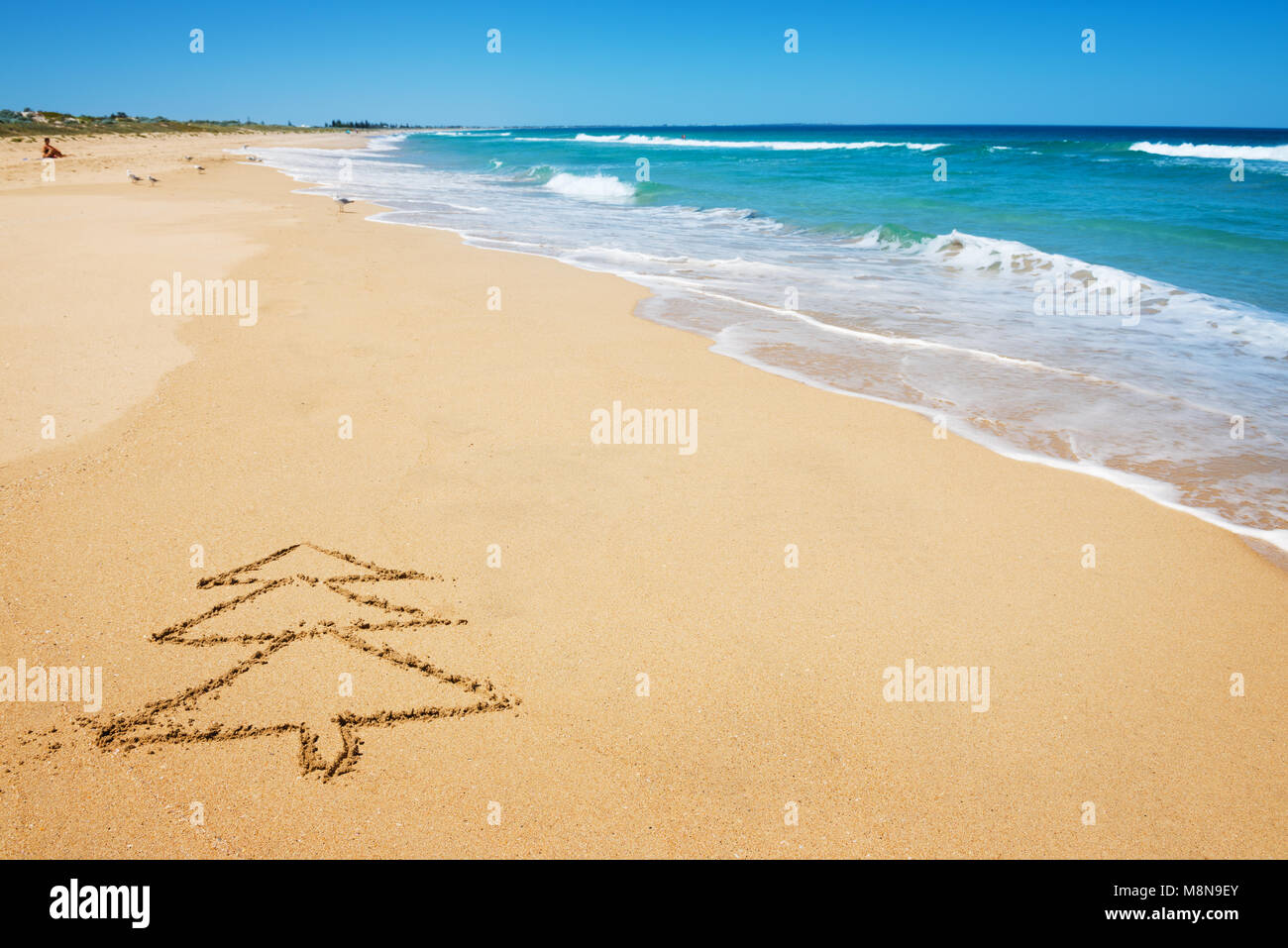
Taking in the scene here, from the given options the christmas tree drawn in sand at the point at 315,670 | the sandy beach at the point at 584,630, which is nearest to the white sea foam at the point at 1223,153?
the sandy beach at the point at 584,630

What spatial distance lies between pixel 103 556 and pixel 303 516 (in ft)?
3.07

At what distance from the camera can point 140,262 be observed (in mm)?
9500

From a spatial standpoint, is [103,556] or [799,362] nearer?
[103,556]

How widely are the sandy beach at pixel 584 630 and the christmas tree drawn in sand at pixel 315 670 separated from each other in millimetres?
16

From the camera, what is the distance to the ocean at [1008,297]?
5.62 metres

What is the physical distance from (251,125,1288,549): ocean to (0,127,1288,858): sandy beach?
3.37 feet

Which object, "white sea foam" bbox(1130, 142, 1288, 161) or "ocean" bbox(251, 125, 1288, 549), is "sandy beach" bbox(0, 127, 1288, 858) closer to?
"ocean" bbox(251, 125, 1288, 549)

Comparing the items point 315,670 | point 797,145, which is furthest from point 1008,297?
point 797,145

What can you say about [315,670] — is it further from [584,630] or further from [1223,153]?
[1223,153]

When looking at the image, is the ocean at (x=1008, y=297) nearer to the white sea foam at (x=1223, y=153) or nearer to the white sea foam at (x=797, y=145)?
the white sea foam at (x=1223, y=153)

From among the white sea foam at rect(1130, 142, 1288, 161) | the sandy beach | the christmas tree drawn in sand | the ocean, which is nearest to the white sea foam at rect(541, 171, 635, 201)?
the ocean

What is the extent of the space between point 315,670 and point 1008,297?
1147 cm
